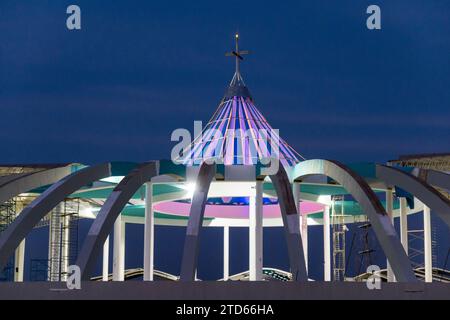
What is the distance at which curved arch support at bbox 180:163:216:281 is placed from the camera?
23391mm

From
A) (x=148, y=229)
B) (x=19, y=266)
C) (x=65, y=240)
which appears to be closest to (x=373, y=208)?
(x=148, y=229)

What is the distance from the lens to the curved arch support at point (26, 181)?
1102 inches

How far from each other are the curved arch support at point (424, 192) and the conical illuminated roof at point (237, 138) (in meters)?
7.22

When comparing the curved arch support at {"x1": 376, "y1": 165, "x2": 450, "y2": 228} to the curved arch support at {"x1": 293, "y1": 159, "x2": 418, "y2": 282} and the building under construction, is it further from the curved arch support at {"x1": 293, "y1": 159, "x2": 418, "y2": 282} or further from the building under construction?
the curved arch support at {"x1": 293, "y1": 159, "x2": 418, "y2": 282}

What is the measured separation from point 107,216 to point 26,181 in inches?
211

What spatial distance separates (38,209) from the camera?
2578cm

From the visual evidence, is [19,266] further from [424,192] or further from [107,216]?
[424,192]

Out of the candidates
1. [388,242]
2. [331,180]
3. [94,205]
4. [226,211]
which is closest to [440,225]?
[226,211]

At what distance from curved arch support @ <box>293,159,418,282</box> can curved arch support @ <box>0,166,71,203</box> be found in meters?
9.56

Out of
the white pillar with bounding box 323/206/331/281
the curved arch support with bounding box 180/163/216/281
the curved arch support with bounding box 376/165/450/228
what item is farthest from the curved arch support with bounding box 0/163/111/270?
the white pillar with bounding box 323/206/331/281

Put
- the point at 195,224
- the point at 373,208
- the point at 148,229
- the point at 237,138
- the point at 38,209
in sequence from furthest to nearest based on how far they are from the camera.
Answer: the point at 237,138 → the point at 148,229 → the point at 38,209 → the point at 195,224 → the point at 373,208

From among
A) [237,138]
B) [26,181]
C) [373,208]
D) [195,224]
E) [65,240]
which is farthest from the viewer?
[65,240]

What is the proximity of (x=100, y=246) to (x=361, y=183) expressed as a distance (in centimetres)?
902
